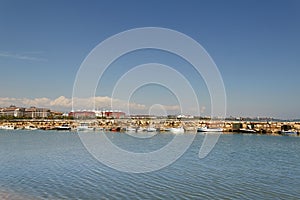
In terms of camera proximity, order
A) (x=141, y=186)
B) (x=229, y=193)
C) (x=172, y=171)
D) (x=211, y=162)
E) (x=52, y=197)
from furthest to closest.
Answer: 1. (x=211, y=162)
2. (x=172, y=171)
3. (x=141, y=186)
4. (x=229, y=193)
5. (x=52, y=197)

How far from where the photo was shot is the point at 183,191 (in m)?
15.4

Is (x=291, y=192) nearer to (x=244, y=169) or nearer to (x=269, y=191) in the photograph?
(x=269, y=191)

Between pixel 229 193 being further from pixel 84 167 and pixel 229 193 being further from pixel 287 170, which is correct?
pixel 84 167

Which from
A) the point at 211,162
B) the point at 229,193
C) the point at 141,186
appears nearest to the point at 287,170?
the point at 211,162

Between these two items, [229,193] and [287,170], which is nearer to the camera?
[229,193]

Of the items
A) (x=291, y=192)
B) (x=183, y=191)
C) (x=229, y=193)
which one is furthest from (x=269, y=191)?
(x=183, y=191)

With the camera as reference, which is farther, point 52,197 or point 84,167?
point 84,167

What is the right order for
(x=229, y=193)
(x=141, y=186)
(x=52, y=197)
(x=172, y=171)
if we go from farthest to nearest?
1. (x=172, y=171)
2. (x=141, y=186)
3. (x=229, y=193)
4. (x=52, y=197)

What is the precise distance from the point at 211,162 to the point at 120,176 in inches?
360

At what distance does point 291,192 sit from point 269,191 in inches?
39.6

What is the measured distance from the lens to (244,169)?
73.8 feet

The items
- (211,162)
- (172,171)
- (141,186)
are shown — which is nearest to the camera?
(141,186)

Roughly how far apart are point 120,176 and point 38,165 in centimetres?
716

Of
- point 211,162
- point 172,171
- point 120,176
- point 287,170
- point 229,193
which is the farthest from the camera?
point 211,162
